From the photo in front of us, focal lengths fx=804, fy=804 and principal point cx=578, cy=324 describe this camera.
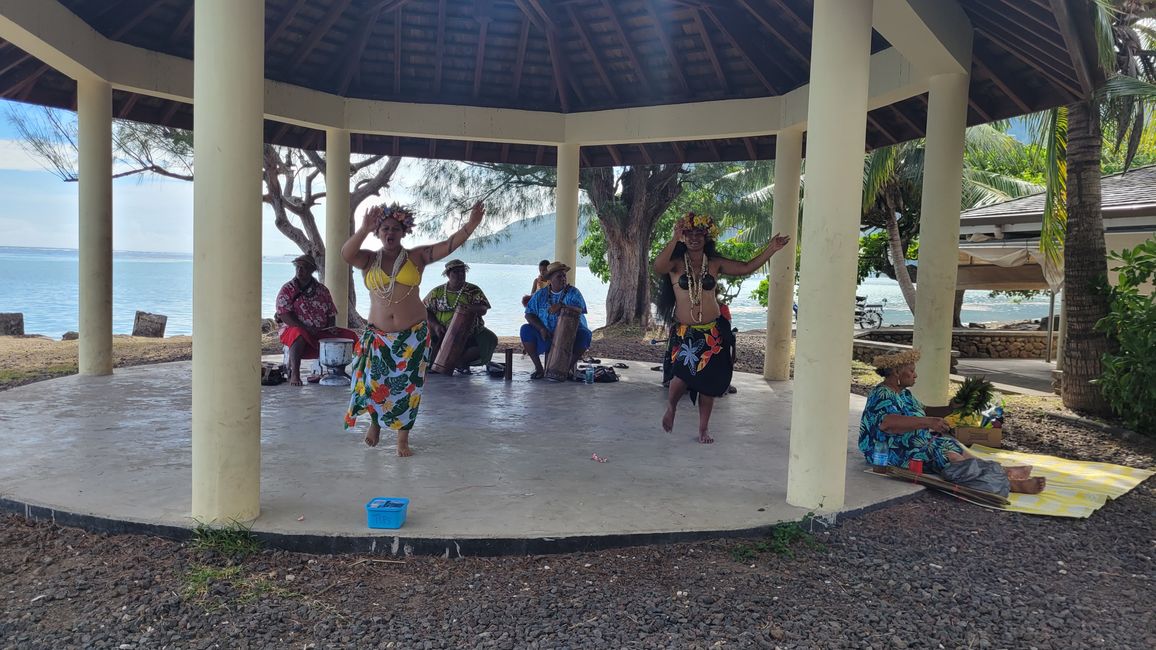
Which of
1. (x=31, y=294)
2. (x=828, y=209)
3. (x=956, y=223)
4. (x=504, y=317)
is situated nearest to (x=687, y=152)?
(x=956, y=223)

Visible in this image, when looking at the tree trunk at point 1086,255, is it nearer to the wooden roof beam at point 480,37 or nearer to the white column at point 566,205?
the white column at point 566,205

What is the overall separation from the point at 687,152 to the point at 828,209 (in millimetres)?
8411

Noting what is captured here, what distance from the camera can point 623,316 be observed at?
62.3 ft

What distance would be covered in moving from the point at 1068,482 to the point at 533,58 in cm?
814

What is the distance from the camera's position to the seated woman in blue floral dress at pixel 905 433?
5.30 meters

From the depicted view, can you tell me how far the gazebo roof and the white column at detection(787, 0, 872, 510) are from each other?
377 centimetres

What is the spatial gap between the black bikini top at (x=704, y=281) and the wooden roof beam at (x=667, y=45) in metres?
4.44

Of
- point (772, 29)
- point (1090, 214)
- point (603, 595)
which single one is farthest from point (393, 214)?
point (1090, 214)

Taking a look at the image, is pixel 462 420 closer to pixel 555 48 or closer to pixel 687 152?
pixel 555 48

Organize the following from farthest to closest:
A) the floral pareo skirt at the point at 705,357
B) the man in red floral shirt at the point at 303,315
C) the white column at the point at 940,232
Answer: the man in red floral shirt at the point at 303,315 → the white column at the point at 940,232 → the floral pareo skirt at the point at 705,357

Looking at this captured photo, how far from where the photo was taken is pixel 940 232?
7656 mm

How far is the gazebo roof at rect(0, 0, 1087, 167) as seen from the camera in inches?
333

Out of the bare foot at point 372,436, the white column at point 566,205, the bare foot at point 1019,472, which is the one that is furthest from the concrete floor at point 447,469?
the white column at point 566,205

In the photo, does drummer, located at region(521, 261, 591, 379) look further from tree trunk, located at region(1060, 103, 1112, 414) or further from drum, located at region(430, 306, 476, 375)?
tree trunk, located at region(1060, 103, 1112, 414)
